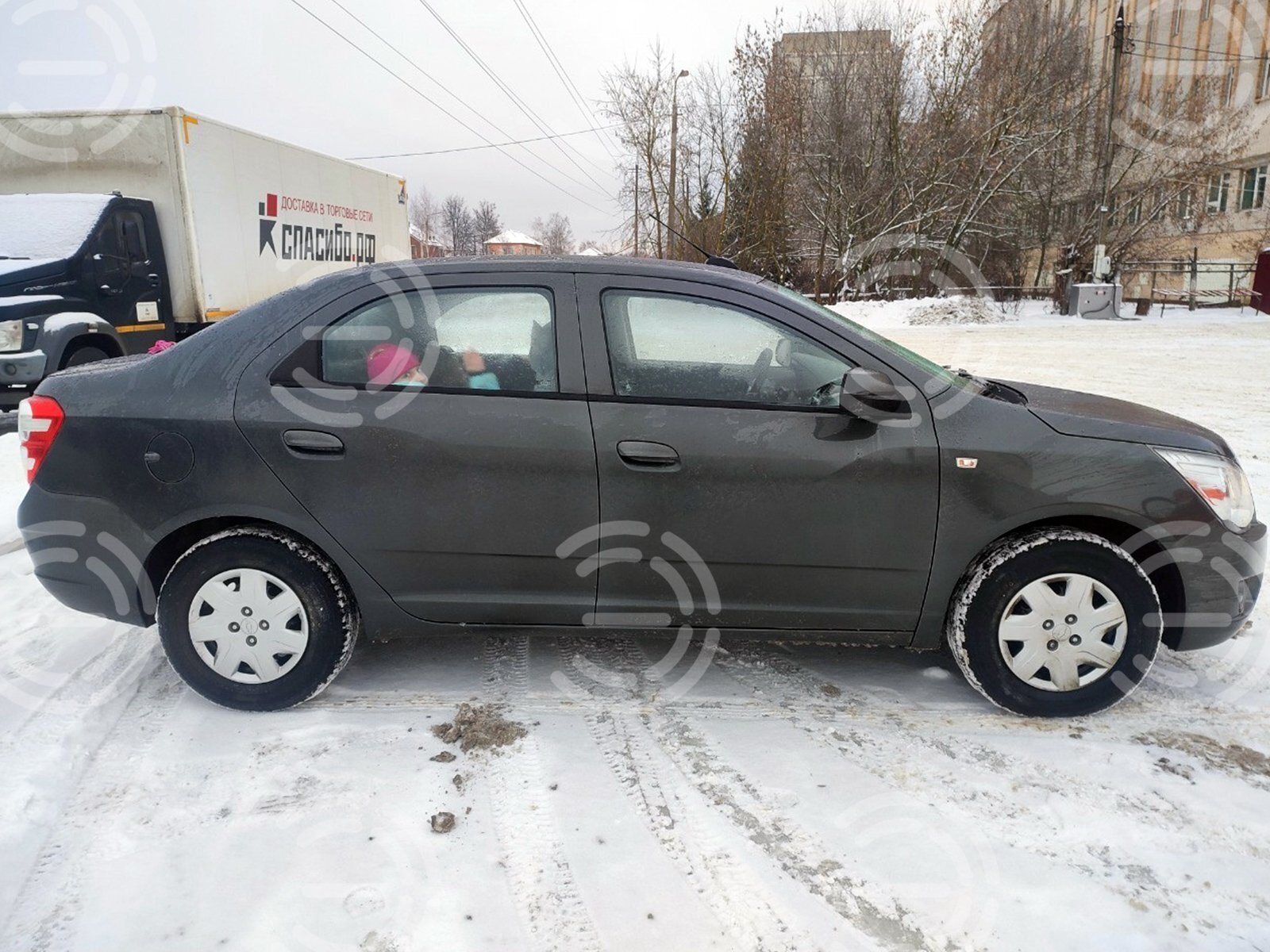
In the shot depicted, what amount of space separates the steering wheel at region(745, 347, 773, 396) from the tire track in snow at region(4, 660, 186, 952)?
2500 millimetres

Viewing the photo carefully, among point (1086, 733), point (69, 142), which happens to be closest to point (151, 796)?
point (1086, 733)

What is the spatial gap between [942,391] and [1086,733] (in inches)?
54.8

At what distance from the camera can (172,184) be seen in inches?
386

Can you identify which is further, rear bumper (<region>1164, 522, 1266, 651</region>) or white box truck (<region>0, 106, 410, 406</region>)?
white box truck (<region>0, 106, 410, 406</region>)

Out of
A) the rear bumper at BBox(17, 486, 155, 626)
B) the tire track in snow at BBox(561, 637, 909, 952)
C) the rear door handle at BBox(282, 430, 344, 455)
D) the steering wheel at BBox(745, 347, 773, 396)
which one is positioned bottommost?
the tire track in snow at BBox(561, 637, 909, 952)

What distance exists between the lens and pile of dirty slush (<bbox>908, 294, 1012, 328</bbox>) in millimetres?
23250

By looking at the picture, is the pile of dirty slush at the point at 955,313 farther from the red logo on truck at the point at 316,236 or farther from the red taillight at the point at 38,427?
the red taillight at the point at 38,427

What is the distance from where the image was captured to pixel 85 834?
2.46 metres

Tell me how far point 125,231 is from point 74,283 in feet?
3.21

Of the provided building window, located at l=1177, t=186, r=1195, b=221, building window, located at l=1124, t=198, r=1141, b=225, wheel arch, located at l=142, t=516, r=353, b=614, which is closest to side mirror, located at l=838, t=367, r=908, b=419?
wheel arch, located at l=142, t=516, r=353, b=614

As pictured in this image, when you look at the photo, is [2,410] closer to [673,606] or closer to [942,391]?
[673,606]

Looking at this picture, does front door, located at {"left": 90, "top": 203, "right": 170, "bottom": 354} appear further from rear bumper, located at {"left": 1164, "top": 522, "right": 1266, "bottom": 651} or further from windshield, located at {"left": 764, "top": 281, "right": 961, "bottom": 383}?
rear bumper, located at {"left": 1164, "top": 522, "right": 1266, "bottom": 651}


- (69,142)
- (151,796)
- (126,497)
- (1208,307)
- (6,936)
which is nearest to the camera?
(6,936)

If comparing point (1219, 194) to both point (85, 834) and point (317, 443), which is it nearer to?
point (317, 443)
